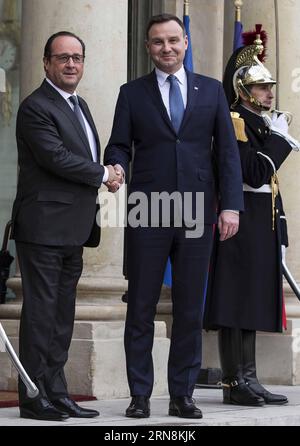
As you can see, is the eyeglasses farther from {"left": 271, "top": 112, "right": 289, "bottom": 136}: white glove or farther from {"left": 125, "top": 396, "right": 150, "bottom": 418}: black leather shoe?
{"left": 125, "top": 396, "right": 150, "bottom": 418}: black leather shoe

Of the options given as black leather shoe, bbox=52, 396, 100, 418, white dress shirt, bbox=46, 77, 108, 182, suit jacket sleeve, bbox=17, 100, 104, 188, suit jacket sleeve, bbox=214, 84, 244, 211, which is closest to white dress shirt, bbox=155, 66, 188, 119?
suit jacket sleeve, bbox=214, 84, 244, 211

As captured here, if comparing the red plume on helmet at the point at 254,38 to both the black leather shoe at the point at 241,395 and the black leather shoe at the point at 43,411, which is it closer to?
the black leather shoe at the point at 241,395

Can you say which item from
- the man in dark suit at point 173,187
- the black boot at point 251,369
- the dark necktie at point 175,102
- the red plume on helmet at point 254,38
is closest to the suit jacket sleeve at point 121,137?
the man in dark suit at point 173,187

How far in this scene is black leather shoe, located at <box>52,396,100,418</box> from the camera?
740 cm

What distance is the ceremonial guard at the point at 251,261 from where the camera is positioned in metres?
8.44

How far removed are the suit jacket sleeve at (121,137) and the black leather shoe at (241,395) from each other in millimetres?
1676

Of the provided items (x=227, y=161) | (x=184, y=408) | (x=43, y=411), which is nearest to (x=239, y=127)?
(x=227, y=161)

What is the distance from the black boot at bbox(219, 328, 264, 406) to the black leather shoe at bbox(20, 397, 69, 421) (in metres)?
1.52

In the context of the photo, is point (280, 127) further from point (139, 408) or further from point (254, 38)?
point (139, 408)

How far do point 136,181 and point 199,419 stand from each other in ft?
4.44

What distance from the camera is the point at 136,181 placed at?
7.65 m

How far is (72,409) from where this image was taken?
7.41 metres

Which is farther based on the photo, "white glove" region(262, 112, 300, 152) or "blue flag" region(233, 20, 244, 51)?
"blue flag" region(233, 20, 244, 51)

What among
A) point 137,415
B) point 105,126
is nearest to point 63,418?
point 137,415
